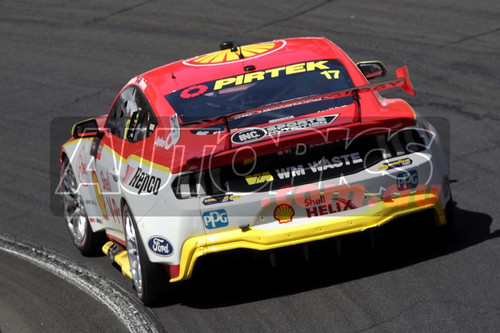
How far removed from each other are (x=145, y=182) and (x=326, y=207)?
4.30 ft

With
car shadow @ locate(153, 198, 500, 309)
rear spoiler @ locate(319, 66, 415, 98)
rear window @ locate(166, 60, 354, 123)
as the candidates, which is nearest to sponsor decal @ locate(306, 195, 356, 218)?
car shadow @ locate(153, 198, 500, 309)

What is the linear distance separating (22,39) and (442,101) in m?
8.67

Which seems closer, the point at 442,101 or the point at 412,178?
the point at 412,178

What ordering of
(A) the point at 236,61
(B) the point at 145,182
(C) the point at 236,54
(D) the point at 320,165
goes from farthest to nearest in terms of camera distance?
(C) the point at 236,54
(A) the point at 236,61
(B) the point at 145,182
(D) the point at 320,165

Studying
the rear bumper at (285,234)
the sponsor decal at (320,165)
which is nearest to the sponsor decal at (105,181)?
the rear bumper at (285,234)

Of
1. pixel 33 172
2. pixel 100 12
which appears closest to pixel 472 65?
pixel 33 172

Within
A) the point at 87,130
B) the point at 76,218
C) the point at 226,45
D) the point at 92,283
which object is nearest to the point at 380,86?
the point at 226,45

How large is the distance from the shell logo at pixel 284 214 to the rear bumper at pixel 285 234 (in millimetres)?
67

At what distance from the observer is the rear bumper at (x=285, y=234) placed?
697 cm

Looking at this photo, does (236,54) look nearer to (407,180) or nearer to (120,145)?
(120,145)

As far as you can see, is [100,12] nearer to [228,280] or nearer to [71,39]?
[71,39]

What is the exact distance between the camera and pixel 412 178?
7.14 metres

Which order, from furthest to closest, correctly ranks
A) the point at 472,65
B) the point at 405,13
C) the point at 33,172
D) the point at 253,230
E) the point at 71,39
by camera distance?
1. the point at 71,39
2. the point at 405,13
3. the point at 472,65
4. the point at 33,172
5. the point at 253,230

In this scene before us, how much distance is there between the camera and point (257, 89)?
799 cm
